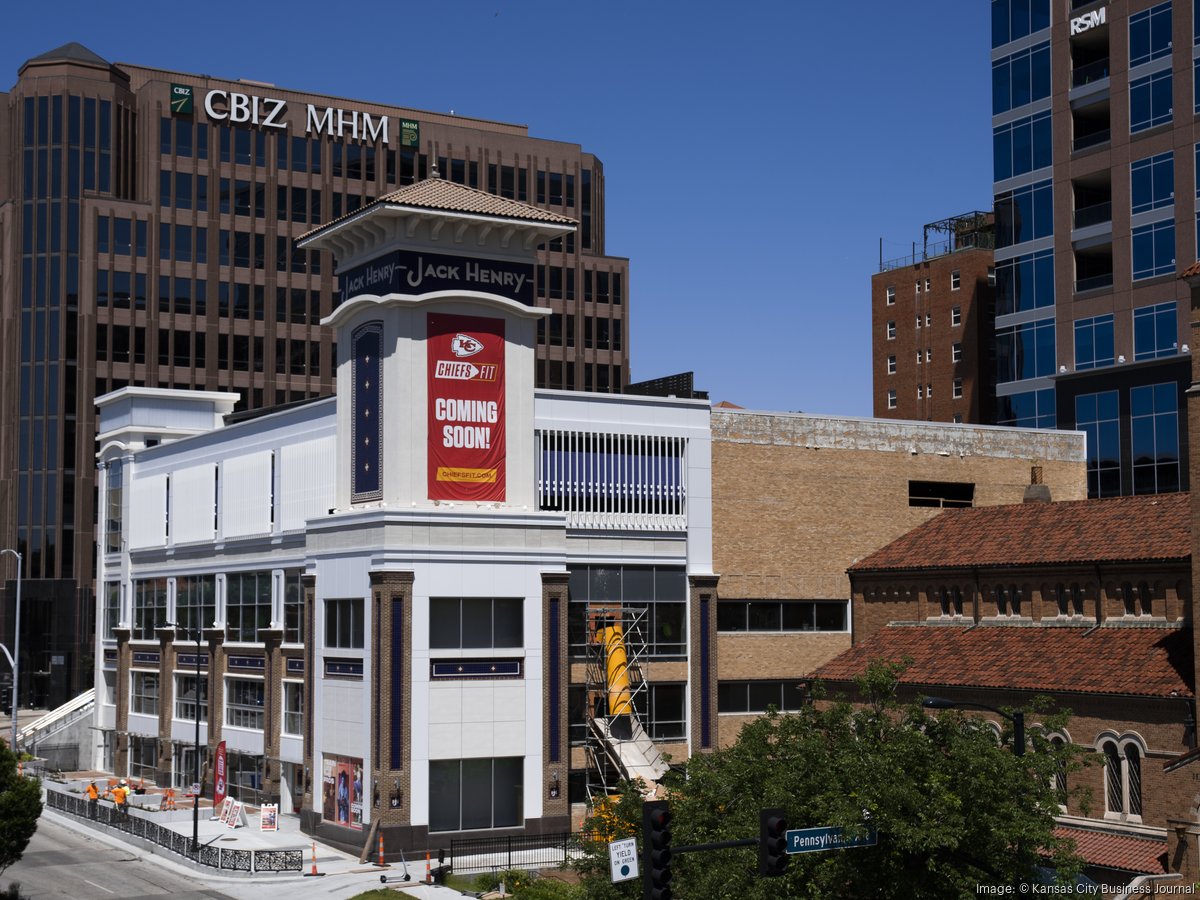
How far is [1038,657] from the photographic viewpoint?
5062 cm

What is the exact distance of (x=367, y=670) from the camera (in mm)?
53688

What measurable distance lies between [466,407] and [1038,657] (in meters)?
21.9

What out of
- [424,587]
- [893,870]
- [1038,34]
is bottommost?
[893,870]

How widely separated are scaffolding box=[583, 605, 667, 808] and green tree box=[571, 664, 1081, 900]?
2309 cm

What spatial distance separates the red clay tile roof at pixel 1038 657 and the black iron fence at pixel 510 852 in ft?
40.8

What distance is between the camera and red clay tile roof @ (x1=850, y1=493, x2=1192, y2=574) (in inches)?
1983

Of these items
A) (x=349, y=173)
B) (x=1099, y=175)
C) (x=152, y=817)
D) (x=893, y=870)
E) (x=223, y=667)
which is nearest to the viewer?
(x=893, y=870)

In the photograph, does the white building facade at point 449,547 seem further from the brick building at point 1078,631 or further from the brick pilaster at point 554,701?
the brick building at point 1078,631

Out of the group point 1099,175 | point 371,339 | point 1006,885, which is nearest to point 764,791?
point 1006,885

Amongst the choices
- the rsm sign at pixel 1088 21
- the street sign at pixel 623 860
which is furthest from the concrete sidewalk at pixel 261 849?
the rsm sign at pixel 1088 21

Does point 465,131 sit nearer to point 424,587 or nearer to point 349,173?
point 349,173

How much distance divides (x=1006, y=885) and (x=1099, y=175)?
5852 centimetres

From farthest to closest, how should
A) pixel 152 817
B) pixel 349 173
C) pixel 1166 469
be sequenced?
pixel 349 173, pixel 1166 469, pixel 152 817

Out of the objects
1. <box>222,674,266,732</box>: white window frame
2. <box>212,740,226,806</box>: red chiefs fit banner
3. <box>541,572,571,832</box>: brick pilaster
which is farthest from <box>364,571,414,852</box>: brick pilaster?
<box>222,674,266,732</box>: white window frame
